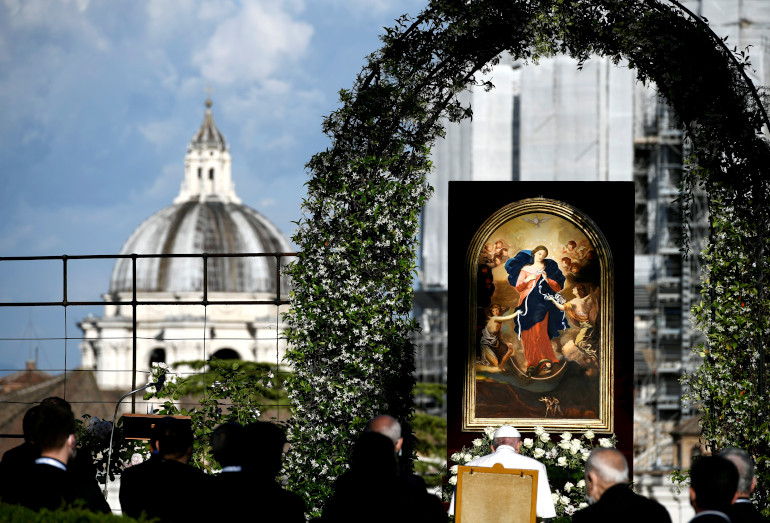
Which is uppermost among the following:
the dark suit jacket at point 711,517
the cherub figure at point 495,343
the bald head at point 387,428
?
the cherub figure at point 495,343

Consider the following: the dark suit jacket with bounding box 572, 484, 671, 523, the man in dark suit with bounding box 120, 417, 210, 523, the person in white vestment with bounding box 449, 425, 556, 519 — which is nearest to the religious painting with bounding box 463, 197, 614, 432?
the person in white vestment with bounding box 449, 425, 556, 519

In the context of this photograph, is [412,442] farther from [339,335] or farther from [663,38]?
[663,38]

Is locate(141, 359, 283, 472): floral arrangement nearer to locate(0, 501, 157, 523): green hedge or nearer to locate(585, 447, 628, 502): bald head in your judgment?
locate(0, 501, 157, 523): green hedge

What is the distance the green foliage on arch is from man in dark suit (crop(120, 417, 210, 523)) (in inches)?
166

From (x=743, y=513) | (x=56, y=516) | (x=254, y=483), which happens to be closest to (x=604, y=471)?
(x=743, y=513)

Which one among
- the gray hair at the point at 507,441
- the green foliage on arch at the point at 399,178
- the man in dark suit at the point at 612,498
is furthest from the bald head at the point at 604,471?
the green foliage on arch at the point at 399,178

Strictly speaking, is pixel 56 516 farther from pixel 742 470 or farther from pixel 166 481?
pixel 742 470

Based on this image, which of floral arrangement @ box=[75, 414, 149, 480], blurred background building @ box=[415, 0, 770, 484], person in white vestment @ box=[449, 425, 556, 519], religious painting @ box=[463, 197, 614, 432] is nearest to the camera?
person in white vestment @ box=[449, 425, 556, 519]

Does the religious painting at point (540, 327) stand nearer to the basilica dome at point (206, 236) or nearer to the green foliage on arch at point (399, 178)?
the green foliage on arch at point (399, 178)

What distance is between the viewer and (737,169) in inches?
408

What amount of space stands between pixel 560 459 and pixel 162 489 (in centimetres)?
508

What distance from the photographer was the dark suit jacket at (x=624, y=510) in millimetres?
5422

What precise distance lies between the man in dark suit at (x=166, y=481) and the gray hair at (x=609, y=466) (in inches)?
80.8

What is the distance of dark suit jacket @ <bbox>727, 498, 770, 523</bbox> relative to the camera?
18.1ft
